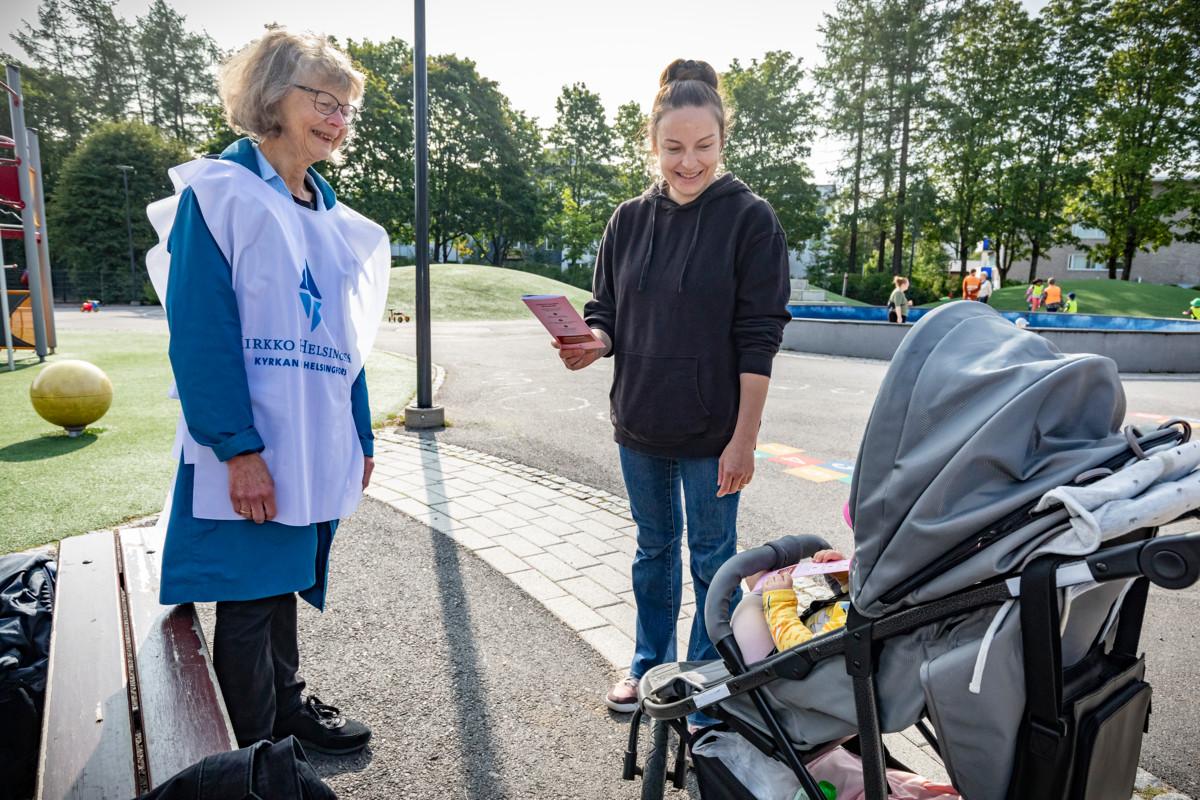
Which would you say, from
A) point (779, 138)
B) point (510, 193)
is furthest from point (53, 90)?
point (779, 138)

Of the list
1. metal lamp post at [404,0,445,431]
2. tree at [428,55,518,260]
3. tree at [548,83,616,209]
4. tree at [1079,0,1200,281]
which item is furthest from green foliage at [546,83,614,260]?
metal lamp post at [404,0,445,431]

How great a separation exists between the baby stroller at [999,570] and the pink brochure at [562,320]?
1.14m

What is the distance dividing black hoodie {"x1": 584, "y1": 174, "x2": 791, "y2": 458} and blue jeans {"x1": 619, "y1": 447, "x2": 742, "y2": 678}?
11cm

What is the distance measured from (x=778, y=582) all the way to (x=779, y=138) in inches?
2084

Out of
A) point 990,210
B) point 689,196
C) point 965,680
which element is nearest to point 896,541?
point 965,680

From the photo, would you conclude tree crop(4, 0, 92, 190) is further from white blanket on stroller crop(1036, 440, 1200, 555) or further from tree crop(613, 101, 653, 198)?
white blanket on stroller crop(1036, 440, 1200, 555)

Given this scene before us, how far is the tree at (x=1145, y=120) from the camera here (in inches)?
1348

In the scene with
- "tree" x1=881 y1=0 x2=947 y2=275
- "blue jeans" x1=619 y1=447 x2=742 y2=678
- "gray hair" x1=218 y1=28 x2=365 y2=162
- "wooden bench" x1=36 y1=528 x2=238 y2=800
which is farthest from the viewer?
"tree" x1=881 y1=0 x2=947 y2=275

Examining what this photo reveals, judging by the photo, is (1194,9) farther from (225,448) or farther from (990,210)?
(225,448)

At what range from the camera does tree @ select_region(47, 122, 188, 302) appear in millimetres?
44500

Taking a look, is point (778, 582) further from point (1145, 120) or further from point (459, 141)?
point (459, 141)

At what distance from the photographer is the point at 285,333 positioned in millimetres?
2145

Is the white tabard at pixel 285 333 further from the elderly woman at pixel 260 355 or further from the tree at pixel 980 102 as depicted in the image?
the tree at pixel 980 102

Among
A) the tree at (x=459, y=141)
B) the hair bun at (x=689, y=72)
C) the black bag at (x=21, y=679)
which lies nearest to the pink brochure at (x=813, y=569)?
the hair bun at (x=689, y=72)
